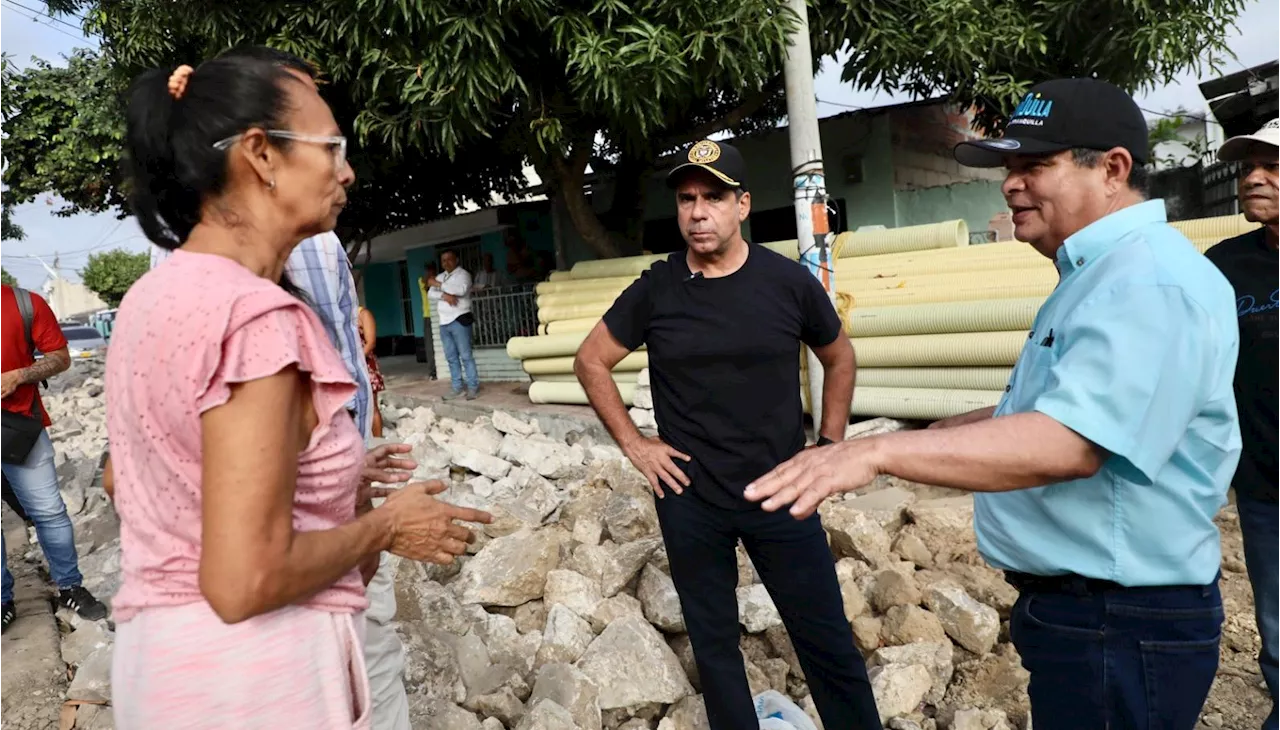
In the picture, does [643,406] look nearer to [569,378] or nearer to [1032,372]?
[569,378]

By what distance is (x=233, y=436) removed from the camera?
113 cm

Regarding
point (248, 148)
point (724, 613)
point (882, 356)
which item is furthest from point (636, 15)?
point (248, 148)

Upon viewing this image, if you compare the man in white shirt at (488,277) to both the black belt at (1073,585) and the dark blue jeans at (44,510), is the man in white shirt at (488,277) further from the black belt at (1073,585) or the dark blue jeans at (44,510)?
the black belt at (1073,585)

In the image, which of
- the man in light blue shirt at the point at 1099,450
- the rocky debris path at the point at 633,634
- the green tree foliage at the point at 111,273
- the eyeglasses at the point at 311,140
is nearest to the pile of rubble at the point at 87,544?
the rocky debris path at the point at 633,634

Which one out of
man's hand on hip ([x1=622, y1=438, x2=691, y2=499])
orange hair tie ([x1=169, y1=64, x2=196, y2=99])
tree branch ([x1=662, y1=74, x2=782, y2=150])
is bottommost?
man's hand on hip ([x1=622, y1=438, x2=691, y2=499])

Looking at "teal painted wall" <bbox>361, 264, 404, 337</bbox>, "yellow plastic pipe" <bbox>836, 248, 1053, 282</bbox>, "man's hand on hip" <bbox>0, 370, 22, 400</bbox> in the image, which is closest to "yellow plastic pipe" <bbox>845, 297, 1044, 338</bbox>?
"yellow plastic pipe" <bbox>836, 248, 1053, 282</bbox>

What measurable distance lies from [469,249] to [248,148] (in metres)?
14.6

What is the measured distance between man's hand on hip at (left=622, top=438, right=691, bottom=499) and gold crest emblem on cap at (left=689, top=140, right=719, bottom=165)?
3.06ft

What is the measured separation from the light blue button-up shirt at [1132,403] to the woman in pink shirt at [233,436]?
46.3 inches

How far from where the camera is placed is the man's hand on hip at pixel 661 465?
270 cm

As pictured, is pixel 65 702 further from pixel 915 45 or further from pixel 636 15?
pixel 915 45

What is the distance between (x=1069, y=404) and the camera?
1.38 metres

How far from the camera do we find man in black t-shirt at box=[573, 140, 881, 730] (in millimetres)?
2596

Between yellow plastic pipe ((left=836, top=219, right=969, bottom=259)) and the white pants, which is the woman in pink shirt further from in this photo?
yellow plastic pipe ((left=836, top=219, right=969, bottom=259))
